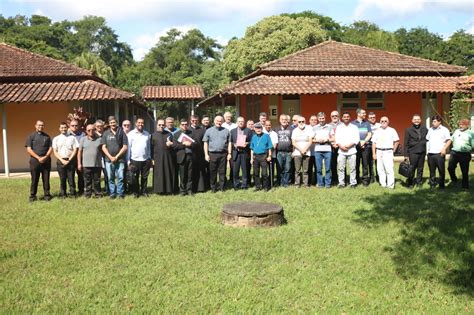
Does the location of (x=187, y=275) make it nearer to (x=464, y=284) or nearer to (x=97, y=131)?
(x=464, y=284)

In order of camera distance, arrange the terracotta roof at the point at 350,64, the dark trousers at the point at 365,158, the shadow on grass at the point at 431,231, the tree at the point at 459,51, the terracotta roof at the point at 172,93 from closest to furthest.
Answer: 1. the shadow on grass at the point at 431,231
2. the dark trousers at the point at 365,158
3. the terracotta roof at the point at 350,64
4. the terracotta roof at the point at 172,93
5. the tree at the point at 459,51

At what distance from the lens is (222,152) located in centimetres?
1010

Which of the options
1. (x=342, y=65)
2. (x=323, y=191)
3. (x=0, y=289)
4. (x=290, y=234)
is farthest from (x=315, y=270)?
(x=342, y=65)

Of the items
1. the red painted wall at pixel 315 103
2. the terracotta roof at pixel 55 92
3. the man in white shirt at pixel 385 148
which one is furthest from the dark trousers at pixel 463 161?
the terracotta roof at pixel 55 92

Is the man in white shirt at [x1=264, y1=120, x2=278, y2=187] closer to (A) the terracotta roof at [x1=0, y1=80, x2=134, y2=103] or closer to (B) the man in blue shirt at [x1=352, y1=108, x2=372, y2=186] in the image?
(B) the man in blue shirt at [x1=352, y1=108, x2=372, y2=186]

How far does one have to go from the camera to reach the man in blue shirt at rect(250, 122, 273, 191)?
10000mm

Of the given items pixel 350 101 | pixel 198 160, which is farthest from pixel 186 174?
pixel 350 101

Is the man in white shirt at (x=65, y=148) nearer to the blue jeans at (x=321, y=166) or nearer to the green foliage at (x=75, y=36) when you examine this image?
the blue jeans at (x=321, y=166)

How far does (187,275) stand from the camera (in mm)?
5223

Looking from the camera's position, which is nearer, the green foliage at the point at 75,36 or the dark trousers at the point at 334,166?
the dark trousers at the point at 334,166

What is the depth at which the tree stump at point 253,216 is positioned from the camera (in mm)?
7230

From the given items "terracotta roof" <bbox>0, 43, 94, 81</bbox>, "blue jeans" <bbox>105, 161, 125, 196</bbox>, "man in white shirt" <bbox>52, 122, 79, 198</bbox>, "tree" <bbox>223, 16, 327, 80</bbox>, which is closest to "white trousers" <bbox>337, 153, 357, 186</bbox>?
"blue jeans" <bbox>105, 161, 125, 196</bbox>

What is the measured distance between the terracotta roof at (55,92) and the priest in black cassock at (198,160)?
5352 mm

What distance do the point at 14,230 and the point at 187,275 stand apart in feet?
12.0
